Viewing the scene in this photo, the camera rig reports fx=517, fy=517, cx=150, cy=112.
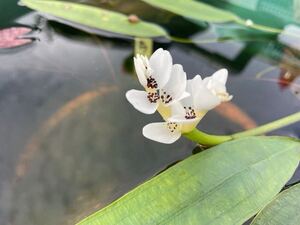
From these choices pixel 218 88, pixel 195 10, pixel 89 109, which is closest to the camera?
pixel 218 88

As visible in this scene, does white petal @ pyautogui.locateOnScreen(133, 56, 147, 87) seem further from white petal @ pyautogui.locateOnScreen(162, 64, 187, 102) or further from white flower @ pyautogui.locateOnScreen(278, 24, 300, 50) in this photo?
white flower @ pyautogui.locateOnScreen(278, 24, 300, 50)

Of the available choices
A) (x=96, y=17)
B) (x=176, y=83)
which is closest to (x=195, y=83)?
(x=176, y=83)

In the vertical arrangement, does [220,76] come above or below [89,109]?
above

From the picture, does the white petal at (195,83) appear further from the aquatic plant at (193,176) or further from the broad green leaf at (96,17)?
the broad green leaf at (96,17)

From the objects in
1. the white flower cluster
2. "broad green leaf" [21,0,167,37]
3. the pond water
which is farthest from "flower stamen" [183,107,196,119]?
"broad green leaf" [21,0,167,37]

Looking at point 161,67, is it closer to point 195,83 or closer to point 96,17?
point 195,83

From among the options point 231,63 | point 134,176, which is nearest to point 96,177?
point 134,176

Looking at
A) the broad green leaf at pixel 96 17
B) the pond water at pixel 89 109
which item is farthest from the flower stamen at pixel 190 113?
the broad green leaf at pixel 96 17

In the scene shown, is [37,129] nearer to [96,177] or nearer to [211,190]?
[96,177]
